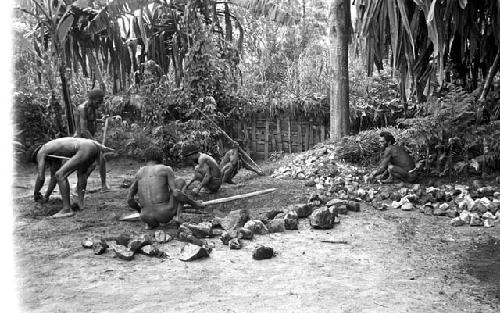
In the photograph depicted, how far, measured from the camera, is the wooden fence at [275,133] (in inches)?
475

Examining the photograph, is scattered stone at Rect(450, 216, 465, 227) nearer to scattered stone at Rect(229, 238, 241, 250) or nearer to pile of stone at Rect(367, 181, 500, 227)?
pile of stone at Rect(367, 181, 500, 227)

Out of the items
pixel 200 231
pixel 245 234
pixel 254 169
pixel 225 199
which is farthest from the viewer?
pixel 254 169

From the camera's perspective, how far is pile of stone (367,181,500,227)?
534 cm

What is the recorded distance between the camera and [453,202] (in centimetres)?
600

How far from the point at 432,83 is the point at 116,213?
651cm

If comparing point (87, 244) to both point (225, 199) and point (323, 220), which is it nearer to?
point (323, 220)

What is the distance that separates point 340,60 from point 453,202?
489 centimetres

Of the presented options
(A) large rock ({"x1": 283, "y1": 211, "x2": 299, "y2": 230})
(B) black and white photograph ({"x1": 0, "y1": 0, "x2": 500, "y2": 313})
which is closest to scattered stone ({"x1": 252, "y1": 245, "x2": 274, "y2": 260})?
(B) black and white photograph ({"x1": 0, "y1": 0, "x2": 500, "y2": 313})

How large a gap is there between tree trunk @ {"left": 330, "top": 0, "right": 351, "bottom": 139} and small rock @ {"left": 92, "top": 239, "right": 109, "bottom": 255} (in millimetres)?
6792

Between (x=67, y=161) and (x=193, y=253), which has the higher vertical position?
(x=67, y=161)

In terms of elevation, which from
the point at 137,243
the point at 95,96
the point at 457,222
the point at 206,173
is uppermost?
the point at 95,96

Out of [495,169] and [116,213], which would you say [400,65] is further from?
[116,213]

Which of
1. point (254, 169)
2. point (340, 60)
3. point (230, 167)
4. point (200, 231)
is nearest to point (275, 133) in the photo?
point (254, 169)

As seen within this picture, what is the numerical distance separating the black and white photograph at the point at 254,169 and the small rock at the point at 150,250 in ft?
0.04
